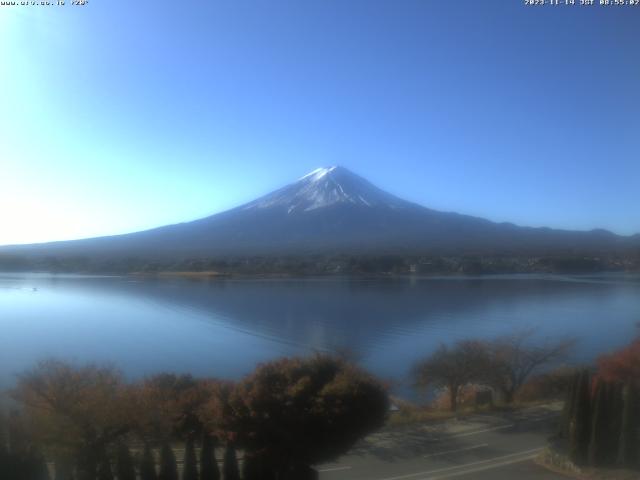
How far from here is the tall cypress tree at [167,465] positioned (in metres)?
4.39

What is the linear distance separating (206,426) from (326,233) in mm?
30732

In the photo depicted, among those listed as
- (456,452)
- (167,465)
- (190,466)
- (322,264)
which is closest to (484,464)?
(456,452)

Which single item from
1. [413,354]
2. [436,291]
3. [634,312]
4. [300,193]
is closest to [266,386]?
[413,354]

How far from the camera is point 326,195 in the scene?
43.2 meters

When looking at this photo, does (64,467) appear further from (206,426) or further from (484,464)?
(484,464)

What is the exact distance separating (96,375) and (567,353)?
7.90 metres

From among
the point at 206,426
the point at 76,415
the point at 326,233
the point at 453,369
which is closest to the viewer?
the point at 76,415

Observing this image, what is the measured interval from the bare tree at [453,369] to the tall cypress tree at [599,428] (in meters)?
2.99

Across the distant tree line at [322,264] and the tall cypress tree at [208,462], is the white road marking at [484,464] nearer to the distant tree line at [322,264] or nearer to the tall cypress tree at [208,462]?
the tall cypress tree at [208,462]

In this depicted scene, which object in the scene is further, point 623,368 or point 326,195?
point 326,195

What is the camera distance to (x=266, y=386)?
4.54 meters

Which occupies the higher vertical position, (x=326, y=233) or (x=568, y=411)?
(x=326, y=233)

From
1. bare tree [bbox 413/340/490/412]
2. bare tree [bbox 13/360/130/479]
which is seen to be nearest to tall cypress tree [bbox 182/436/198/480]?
bare tree [bbox 13/360/130/479]

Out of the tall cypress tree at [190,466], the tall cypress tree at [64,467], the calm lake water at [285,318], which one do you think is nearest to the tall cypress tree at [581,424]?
the tall cypress tree at [190,466]
